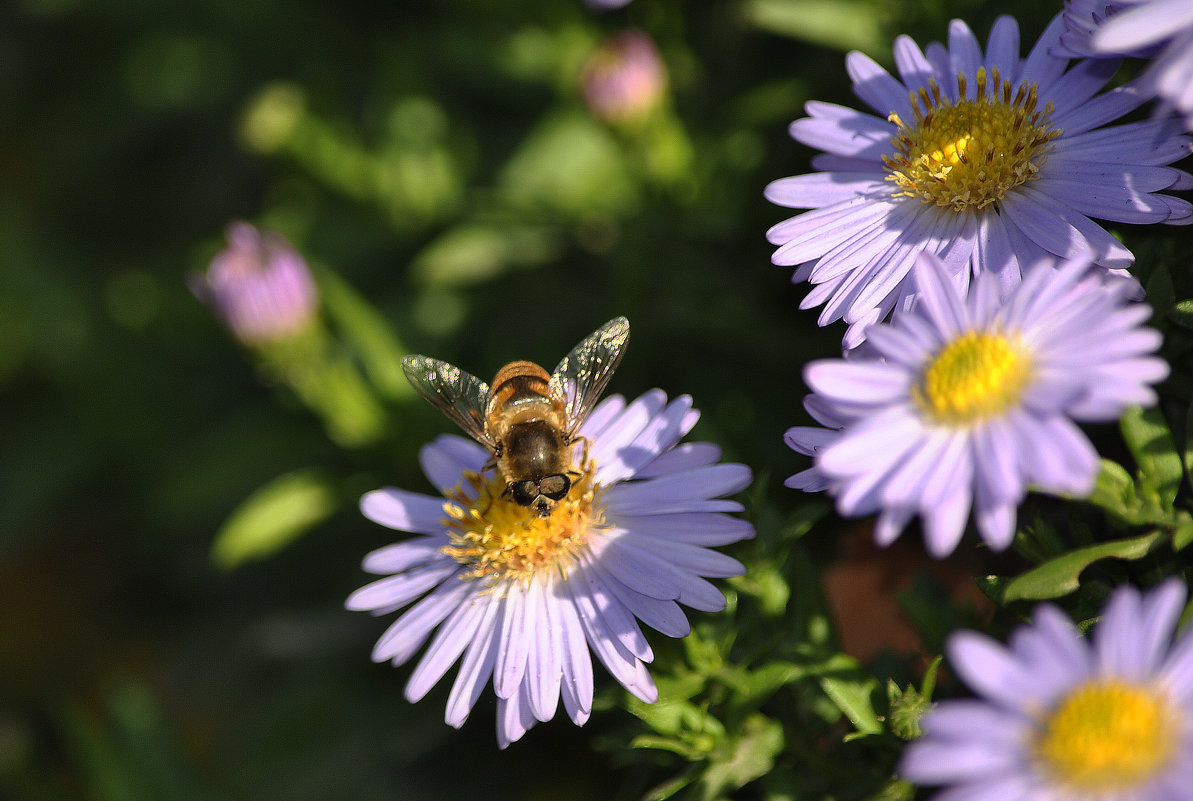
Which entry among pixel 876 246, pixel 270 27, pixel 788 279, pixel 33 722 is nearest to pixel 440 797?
pixel 33 722

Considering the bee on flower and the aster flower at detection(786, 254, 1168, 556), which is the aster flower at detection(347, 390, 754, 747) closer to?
the bee on flower

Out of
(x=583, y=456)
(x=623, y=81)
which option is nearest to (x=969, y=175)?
(x=583, y=456)

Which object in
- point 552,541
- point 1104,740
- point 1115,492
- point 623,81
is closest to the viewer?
point 1104,740

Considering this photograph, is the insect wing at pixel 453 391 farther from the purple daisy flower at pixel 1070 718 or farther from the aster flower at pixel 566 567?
the purple daisy flower at pixel 1070 718

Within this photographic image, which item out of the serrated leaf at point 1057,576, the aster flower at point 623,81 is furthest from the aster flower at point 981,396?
the aster flower at point 623,81

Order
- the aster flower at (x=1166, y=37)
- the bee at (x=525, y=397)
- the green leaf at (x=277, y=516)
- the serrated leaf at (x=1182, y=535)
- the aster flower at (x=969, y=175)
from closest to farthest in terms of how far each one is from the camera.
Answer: the aster flower at (x=1166, y=37) < the serrated leaf at (x=1182, y=535) < the aster flower at (x=969, y=175) < the bee at (x=525, y=397) < the green leaf at (x=277, y=516)

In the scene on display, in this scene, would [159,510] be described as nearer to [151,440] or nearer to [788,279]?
[151,440]

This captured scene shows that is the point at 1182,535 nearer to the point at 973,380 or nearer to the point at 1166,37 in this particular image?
the point at 973,380
